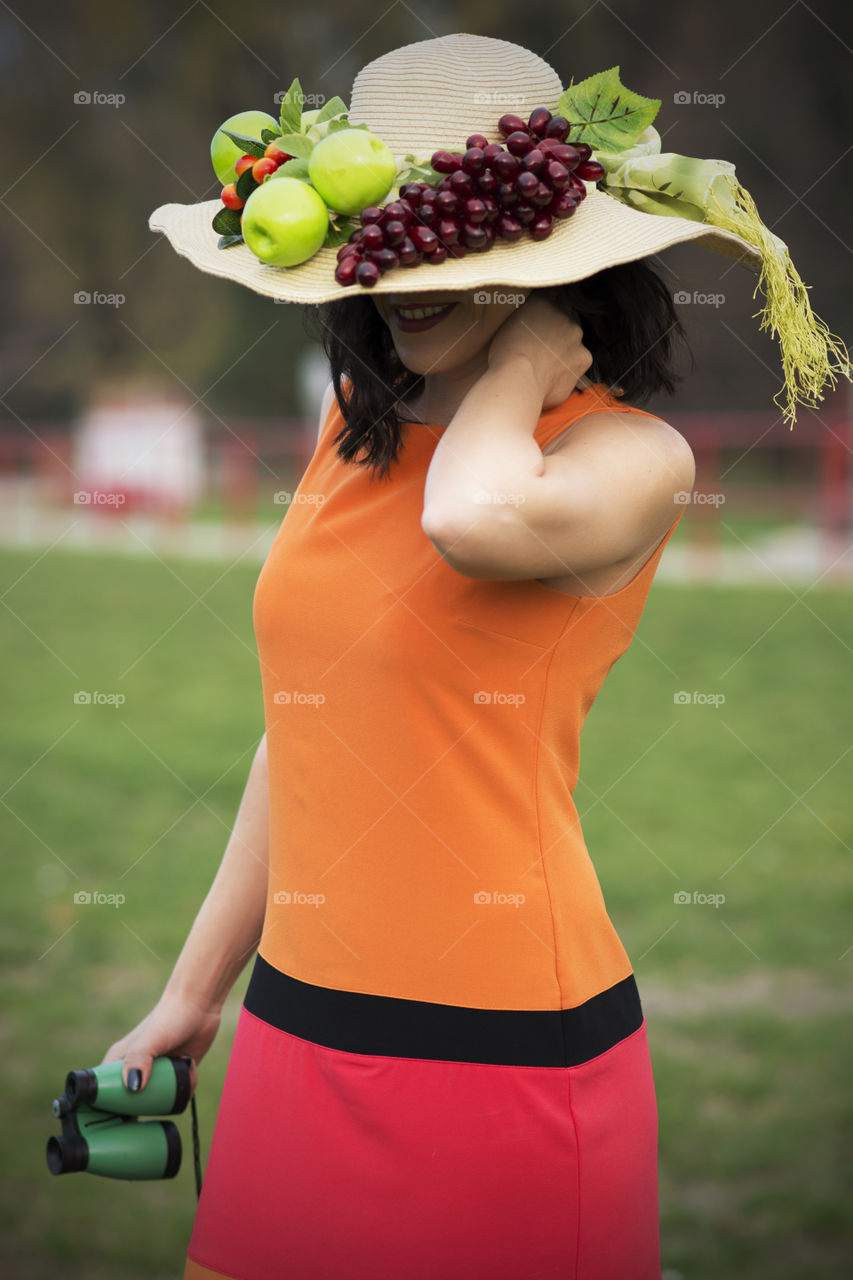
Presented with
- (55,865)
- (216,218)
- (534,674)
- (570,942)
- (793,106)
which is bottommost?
(55,865)

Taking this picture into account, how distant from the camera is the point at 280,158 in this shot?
136 cm

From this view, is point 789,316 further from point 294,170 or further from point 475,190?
point 294,170

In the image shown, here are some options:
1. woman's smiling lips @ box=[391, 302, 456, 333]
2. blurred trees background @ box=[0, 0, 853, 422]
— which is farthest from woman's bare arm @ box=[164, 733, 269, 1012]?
blurred trees background @ box=[0, 0, 853, 422]

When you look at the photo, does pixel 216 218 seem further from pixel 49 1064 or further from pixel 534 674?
pixel 49 1064

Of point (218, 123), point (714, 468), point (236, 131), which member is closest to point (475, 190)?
point (236, 131)

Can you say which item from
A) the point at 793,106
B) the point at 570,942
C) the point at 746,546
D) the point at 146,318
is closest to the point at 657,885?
the point at 570,942

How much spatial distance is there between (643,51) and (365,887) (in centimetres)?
1903

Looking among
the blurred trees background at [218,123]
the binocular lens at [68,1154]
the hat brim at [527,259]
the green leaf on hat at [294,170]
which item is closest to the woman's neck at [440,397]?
the hat brim at [527,259]

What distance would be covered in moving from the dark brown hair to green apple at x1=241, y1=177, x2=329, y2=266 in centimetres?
17

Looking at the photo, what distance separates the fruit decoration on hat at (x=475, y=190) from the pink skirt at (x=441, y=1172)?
79 cm

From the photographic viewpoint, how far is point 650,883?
4.52 meters

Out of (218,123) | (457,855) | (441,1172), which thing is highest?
(218,123)

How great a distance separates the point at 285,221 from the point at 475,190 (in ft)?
0.63

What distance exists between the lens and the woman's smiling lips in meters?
1.27
